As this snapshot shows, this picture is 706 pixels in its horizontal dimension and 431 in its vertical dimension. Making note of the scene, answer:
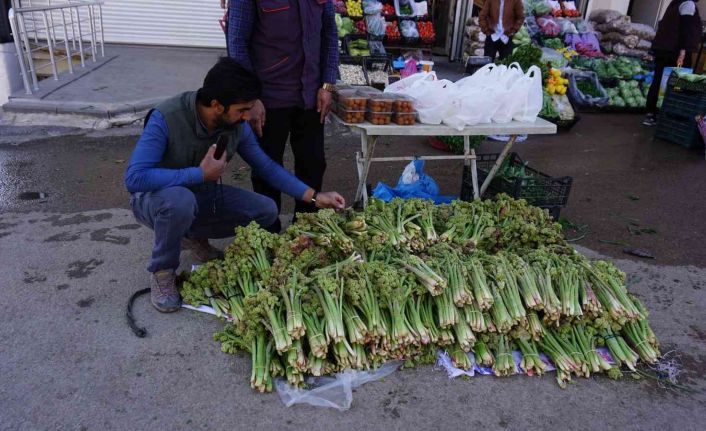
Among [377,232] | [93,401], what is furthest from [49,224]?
[377,232]

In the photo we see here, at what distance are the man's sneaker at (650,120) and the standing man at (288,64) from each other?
724cm

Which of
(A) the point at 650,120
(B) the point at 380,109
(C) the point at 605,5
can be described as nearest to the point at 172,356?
(B) the point at 380,109

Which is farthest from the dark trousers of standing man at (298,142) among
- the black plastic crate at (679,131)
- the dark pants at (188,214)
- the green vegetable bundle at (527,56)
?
the black plastic crate at (679,131)

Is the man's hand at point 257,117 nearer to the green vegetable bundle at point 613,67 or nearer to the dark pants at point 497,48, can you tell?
the dark pants at point 497,48

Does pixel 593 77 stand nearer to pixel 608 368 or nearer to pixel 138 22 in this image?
pixel 608 368

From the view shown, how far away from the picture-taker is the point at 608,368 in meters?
2.80

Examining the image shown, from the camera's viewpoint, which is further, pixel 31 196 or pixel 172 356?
pixel 31 196

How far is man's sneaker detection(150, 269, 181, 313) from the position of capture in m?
3.15

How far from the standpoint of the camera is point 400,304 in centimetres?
273

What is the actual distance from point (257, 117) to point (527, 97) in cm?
219

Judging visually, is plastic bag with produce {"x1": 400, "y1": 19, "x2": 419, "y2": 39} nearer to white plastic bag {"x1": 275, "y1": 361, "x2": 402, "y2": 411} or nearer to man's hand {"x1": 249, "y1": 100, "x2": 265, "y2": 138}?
man's hand {"x1": 249, "y1": 100, "x2": 265, "y2": 138}

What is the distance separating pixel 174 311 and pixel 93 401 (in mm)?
783

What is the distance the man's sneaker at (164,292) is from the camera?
315 cm

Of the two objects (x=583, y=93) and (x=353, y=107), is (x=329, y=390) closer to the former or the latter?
(x=353, y=107)
